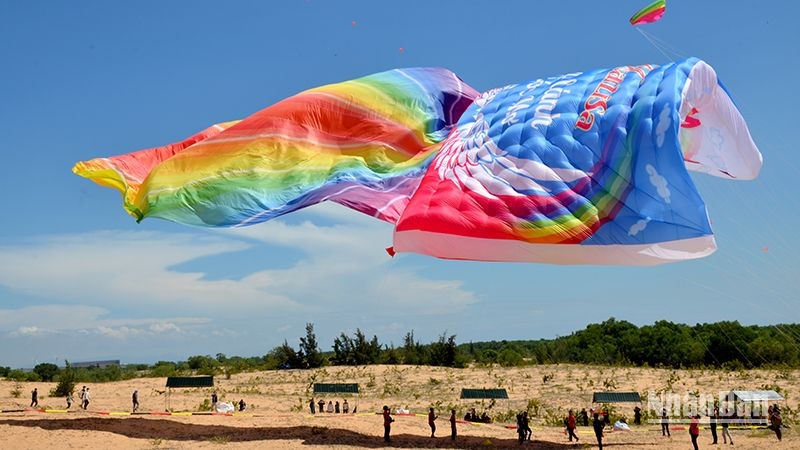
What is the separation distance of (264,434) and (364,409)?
10502 millimetres

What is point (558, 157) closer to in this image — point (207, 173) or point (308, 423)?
point (207, 173)

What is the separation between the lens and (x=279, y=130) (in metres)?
23.0

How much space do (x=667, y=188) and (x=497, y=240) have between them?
13.1 ft

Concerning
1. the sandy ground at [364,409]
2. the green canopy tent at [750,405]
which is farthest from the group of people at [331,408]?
the green canopy tent at [750,405]

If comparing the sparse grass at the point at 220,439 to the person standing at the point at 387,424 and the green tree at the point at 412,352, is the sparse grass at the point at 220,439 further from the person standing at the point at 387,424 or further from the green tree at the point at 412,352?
the green tree at the point at 412,352

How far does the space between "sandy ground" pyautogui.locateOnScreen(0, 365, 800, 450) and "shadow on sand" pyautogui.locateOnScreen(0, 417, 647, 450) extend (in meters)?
0.03

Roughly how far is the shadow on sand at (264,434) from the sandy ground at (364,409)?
0.03 metres

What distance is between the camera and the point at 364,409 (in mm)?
34156

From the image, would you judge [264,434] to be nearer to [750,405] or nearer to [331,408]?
[331,408]

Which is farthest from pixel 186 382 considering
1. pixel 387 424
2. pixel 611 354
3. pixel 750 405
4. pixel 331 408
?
pixel 611 354

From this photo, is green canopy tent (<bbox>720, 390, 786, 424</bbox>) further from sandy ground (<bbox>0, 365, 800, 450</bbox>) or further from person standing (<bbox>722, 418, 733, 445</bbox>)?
person standing (<bbox>722, 418, 733, 445</bbox>)

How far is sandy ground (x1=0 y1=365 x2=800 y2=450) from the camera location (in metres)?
23.1

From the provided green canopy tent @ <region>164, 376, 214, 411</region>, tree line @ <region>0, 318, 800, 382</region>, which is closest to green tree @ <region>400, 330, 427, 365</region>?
tree line @ <region>0, 318, 800, 382</region>

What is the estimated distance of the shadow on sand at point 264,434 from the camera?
2312cm
